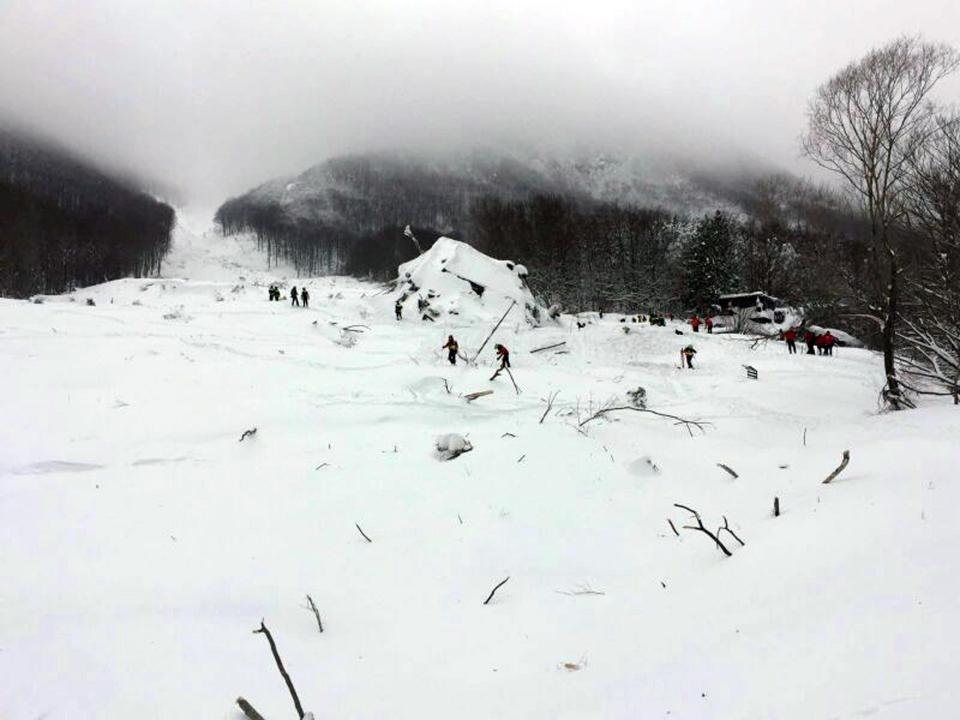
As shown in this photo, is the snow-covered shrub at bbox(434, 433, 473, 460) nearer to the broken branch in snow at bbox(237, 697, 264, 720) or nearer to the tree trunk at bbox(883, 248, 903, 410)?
the broken branch in snow at bbox(237, 697, 264, 720)

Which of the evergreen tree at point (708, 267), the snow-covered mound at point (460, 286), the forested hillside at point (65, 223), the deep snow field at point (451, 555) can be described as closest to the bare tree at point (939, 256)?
the deep snow field at point (451, 555)

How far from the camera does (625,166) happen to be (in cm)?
15325

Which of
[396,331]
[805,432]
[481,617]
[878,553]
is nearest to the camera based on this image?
[878,553]

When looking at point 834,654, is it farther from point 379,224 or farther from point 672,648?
point 379,224

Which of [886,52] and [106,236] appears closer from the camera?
[886,52]

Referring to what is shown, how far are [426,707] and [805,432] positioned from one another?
10096 millimetres

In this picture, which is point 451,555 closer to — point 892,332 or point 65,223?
point 892,332

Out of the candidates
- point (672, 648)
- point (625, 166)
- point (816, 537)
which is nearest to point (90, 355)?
point (672, 648)

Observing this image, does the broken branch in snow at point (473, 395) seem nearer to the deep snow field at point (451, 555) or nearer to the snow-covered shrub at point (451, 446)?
the deep snow field at point (451, 555)

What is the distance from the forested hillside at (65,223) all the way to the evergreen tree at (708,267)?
75.9 metres

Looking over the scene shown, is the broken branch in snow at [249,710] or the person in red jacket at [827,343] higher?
the person in red jacket at [827,343]

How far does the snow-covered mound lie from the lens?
25.8 meters

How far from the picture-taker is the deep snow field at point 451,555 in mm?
2557

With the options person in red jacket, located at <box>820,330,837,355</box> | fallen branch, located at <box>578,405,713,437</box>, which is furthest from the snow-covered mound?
fallen branch, located at <box>578,405,713,437</box>
